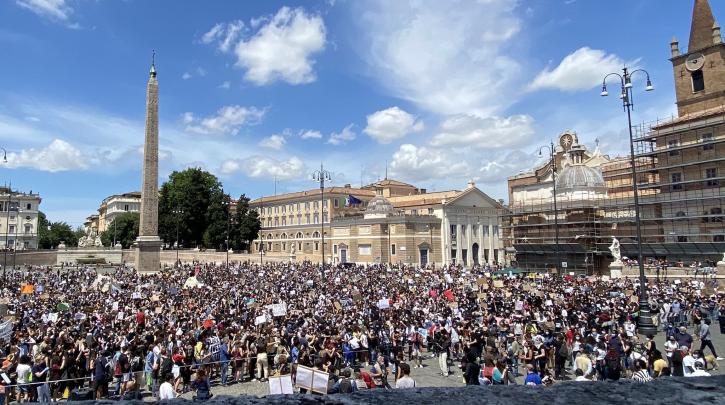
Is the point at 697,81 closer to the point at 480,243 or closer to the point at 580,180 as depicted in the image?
the point at 580,180

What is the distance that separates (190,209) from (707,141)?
6043 centimetres

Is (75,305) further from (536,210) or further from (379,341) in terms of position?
(536,210)

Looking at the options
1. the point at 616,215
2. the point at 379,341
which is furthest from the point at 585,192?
the point at 379,341

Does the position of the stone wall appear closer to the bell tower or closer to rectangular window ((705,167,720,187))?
rectangular window ((705,167,720,187))

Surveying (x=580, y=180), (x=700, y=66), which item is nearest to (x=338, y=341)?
(x=580, y=180)

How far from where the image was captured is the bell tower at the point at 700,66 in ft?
132

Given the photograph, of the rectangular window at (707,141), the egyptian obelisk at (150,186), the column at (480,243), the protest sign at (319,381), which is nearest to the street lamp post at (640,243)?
the protest sign at (319,381)

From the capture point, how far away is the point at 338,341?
13227mm

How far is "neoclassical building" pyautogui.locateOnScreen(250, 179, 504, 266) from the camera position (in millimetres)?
57562

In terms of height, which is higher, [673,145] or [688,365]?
[673,145]

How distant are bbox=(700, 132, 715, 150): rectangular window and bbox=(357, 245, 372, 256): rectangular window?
34.6 m

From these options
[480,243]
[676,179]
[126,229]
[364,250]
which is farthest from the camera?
[126,229]

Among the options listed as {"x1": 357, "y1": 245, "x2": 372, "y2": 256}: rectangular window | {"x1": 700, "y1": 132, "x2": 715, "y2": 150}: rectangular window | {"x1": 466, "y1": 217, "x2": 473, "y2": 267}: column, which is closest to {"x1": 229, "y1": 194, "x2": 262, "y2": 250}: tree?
{"x1": 357, "y1": 245, "x2": 372, "y2": 256}: rectangular window

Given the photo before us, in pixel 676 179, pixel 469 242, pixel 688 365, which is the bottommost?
pixel 688 365
